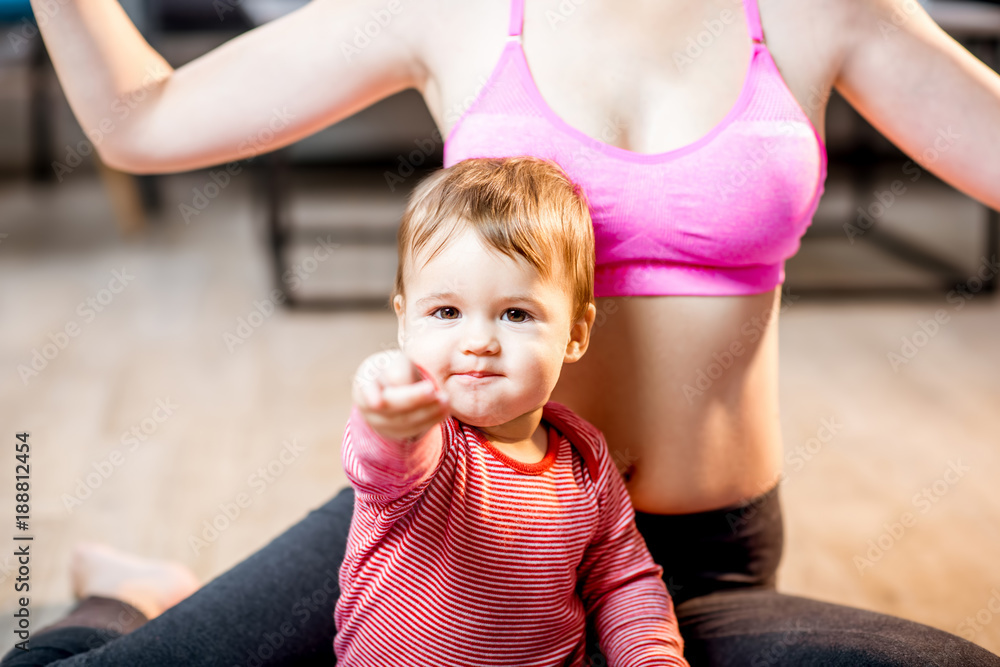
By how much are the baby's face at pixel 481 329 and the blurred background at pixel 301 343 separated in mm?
919

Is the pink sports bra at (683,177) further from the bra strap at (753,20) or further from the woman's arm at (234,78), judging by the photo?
the woman's arm at (234,78)

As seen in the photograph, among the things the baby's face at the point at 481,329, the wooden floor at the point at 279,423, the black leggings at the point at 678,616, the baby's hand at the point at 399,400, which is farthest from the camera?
the wooden floor at the point at 279,423

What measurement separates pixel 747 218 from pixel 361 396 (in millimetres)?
405

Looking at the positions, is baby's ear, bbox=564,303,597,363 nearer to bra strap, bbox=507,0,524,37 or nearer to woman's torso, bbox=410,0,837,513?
woman's torso, bbox=410,0,837,513

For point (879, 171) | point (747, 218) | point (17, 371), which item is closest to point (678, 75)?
point (747, 218)

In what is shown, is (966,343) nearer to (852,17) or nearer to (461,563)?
(852,17)

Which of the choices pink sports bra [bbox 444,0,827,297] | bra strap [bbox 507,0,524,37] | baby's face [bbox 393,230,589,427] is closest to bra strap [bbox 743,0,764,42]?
→ pink sports bra [bbox 444,0,827,297]

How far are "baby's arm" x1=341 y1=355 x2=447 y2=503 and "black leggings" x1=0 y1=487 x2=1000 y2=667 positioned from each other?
0.94 ft

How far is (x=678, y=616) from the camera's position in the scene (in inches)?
36.7

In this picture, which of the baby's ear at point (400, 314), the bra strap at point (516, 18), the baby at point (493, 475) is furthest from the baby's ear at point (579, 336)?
the bra strap at point (516, 18)

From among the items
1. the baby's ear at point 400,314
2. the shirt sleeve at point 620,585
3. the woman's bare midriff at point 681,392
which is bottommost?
the shirt sleeve at point 620,585

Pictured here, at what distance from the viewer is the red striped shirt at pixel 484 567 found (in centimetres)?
72

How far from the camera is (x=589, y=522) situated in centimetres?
78

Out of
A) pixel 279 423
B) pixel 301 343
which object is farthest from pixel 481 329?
pixel 301 343
